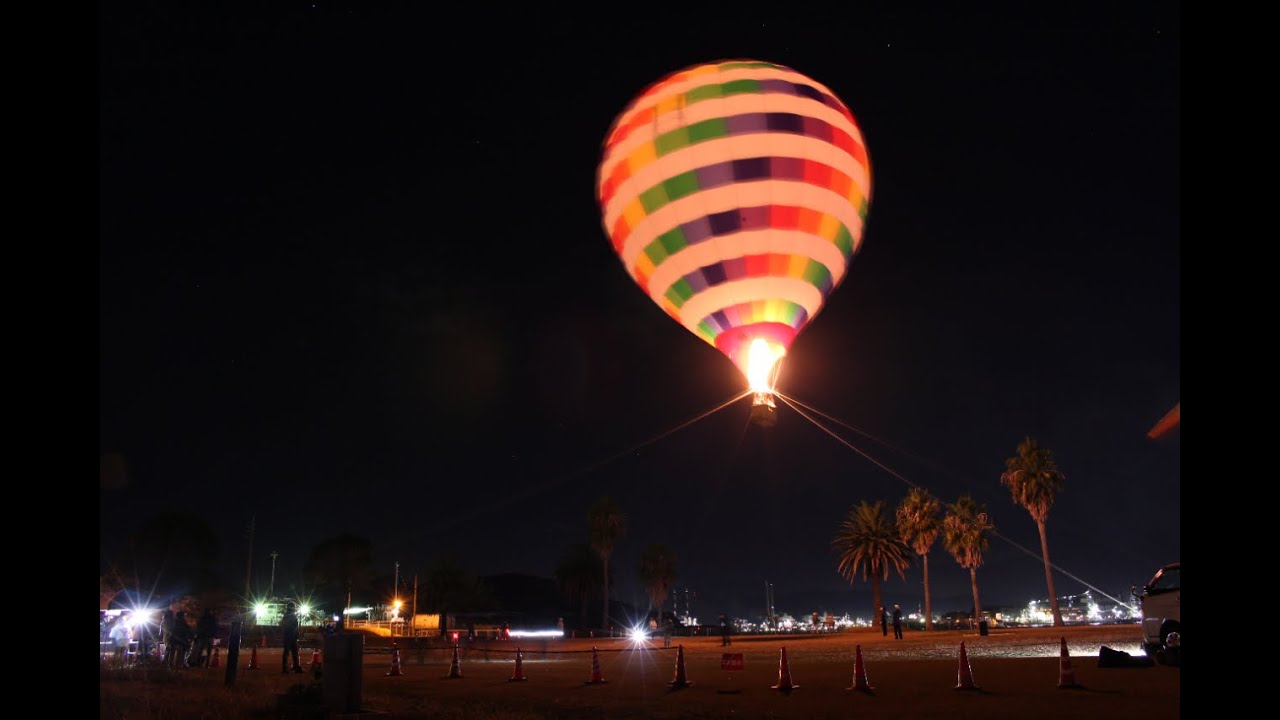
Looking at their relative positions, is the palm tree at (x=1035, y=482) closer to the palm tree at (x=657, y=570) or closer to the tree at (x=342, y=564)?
the palm tree at (x=657, y=570)

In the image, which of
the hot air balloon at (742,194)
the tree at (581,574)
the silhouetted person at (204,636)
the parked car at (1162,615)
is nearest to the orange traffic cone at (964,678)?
the parked car at (1162,615)

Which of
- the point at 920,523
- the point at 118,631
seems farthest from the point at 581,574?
the point at 118,631

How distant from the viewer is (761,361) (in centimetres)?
2194

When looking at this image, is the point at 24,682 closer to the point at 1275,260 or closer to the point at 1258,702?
the point at 1258,702

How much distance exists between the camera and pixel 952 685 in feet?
56.1

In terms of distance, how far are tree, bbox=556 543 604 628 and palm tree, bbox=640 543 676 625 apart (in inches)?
225

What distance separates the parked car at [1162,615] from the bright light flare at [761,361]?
8716mm

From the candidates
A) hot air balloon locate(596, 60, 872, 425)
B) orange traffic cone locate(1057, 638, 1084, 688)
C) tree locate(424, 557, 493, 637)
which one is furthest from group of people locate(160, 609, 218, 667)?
tree locate(424, 557, 493, 637)

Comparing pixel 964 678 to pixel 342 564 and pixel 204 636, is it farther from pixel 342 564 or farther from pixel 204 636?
pixel 342 564


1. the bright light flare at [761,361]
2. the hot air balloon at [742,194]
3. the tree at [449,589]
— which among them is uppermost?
the hot air balloon at [742,194]

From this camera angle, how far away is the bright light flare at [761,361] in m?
21.6

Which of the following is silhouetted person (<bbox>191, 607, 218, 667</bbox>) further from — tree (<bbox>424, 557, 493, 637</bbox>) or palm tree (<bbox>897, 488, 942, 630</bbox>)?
tree (<bbox>424, 557, 493, 637</bbox>)

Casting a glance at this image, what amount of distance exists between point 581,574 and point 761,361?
9008 centimetres

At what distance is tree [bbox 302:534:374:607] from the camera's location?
398 ft
